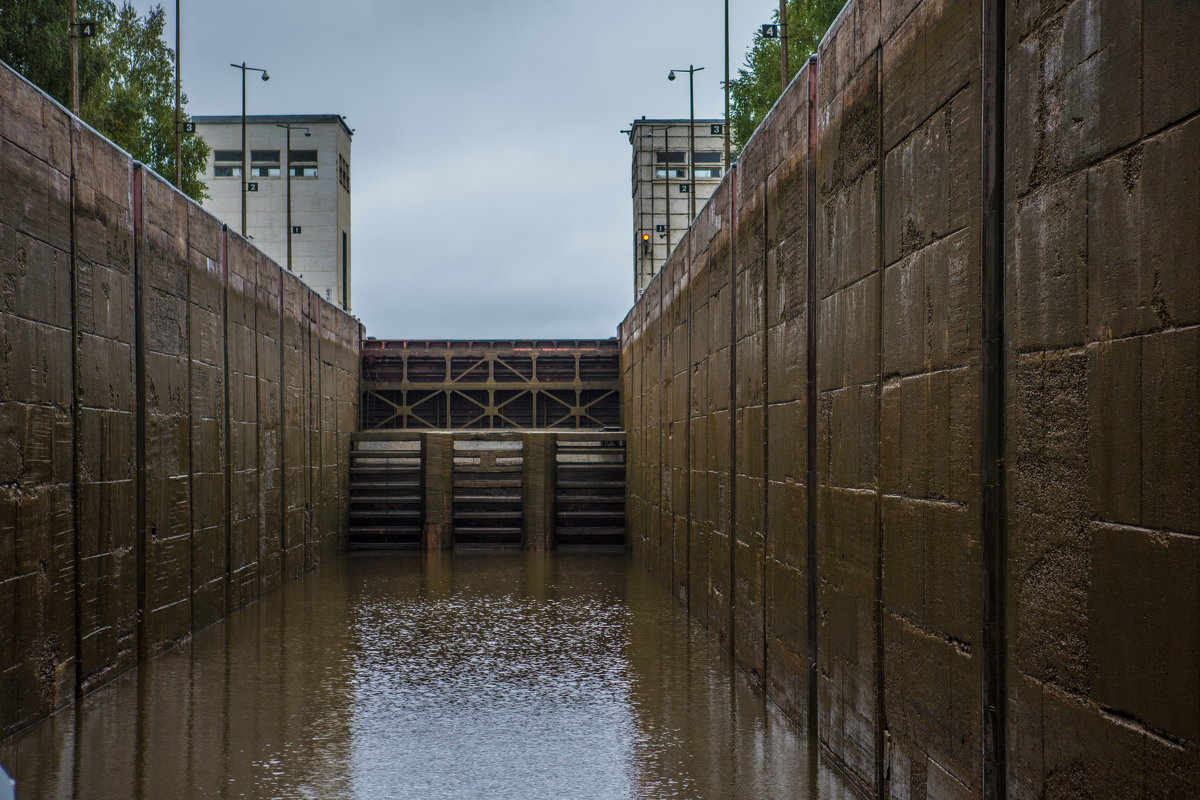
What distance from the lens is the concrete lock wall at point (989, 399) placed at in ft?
11.5

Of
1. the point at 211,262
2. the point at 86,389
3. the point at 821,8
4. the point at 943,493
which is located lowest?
the point at 943,493

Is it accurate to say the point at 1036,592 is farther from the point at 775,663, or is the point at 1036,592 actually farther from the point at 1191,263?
the point at 775,663

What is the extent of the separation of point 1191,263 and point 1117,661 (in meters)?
1.30

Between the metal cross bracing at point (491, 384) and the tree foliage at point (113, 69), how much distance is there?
29.1 feet

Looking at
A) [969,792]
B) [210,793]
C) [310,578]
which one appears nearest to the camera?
[969,792]

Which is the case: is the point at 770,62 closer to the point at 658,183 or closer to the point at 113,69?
the point at 658,183

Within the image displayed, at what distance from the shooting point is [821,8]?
28.3 m

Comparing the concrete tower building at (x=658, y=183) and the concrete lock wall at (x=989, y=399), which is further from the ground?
the concrete tower building at (x=658, y=183)

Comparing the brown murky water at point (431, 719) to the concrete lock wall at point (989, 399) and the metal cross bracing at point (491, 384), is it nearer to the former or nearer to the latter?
the concrete lock wall at point (989, 399)

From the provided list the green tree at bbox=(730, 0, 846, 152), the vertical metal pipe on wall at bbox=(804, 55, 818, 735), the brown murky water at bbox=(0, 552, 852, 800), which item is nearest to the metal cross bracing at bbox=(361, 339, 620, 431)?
the green tree at bbox=(730, 0, 846, 152)

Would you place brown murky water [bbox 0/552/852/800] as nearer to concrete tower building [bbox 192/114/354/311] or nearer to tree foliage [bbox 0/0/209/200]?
tree foliage [bbox 0/0/209/200]

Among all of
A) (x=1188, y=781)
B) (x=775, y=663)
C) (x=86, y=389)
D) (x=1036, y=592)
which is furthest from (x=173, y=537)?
(x=1188, y=781)

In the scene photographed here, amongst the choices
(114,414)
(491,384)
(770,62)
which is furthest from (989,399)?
(770,62)

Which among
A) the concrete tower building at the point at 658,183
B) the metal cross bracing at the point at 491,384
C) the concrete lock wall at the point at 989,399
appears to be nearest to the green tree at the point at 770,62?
the concrete tower building at the point at 658,183
